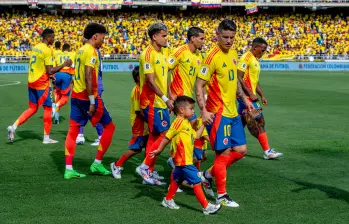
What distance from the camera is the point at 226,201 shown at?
685 centimetres

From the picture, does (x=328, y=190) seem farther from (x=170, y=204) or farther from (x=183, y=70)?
(x=183, y=70)

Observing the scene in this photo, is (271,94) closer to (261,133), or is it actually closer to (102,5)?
(261,133)

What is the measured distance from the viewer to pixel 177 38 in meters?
53.2

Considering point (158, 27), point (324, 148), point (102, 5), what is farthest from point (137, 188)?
point (102, 5)

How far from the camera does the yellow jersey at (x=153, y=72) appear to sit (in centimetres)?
789

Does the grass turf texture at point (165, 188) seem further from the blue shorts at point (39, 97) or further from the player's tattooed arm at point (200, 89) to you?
the player's tattooed arm at point (200, 89)

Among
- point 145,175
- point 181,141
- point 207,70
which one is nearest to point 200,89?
point 207,70

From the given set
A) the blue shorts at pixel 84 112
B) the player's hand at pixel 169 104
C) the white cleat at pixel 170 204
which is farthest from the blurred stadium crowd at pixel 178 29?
the white cleat at pixel 170 204

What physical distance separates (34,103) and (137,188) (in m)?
4.86

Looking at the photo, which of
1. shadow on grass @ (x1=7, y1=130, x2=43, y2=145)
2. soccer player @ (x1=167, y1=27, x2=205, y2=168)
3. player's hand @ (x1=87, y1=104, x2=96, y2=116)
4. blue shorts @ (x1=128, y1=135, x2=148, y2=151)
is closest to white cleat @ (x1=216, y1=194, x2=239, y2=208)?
blue shorts @ (x1=128, y1=135, x2=148, y2=151)

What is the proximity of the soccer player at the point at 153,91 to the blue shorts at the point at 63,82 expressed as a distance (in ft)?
22.9

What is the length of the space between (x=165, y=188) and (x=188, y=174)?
142 cm

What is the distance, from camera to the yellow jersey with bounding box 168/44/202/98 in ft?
27.8

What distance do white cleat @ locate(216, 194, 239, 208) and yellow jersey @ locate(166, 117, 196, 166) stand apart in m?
0.67
